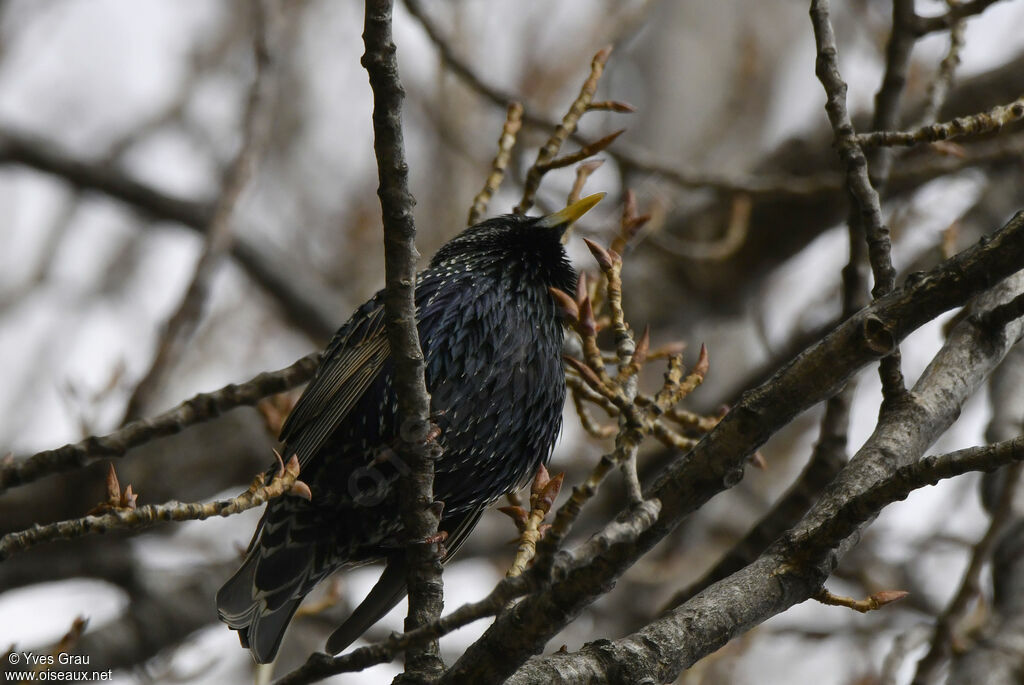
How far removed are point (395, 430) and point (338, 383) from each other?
0.97 ft

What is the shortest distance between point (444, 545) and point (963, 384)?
5.52 ft

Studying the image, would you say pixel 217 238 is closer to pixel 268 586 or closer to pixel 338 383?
pixel 338 383

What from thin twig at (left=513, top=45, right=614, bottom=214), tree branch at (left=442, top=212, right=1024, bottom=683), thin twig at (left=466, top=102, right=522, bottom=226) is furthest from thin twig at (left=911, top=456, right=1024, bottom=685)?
thin twig at (left=466, top=102, right=522, bottom=226)

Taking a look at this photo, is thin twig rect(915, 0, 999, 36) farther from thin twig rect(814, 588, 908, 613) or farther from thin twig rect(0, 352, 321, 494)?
thin twig rect(0, 352, 321, 494)

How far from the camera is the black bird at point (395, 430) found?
3.16 meters

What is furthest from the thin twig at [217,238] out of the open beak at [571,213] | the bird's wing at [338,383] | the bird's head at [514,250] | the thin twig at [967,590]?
the thin twig at [967,590]

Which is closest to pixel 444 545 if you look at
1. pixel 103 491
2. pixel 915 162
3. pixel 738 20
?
pixel 103 491

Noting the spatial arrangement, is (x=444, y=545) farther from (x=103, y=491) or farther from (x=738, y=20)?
(x=738, y=20)

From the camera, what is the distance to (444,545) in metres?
3.42

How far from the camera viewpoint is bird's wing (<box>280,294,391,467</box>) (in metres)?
3.22

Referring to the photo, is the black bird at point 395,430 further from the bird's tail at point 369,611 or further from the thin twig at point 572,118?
the thin twig at point 572,118

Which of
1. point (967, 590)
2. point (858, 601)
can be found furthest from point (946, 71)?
point (858, 601)

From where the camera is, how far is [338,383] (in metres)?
3.28

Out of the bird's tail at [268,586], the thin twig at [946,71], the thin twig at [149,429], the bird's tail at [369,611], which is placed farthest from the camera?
the bird's tail at [268,586]
